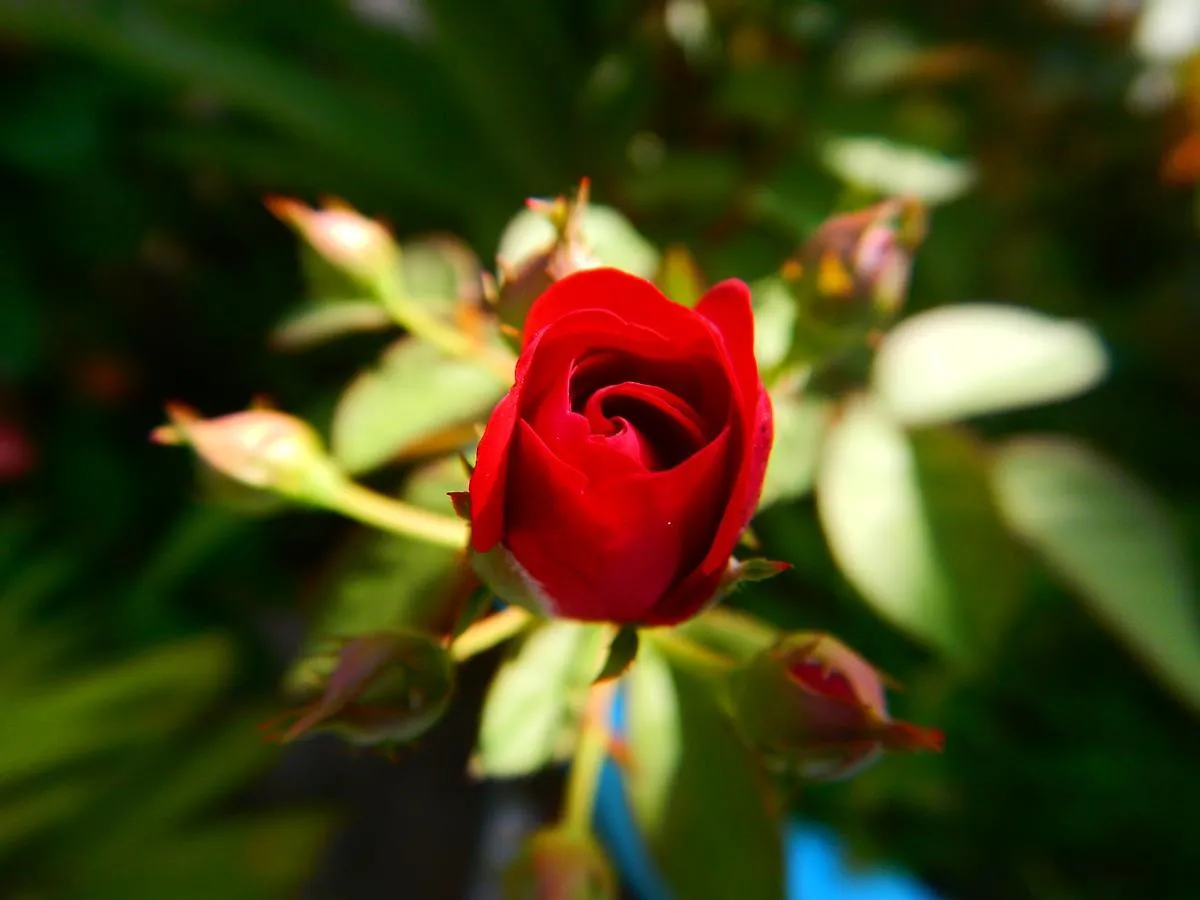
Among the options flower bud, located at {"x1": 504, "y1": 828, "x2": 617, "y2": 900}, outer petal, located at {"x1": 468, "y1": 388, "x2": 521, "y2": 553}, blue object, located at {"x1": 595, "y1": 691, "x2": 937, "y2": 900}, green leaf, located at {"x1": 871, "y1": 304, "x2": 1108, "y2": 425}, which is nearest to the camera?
outer petal, located at {"x1": 468, "y1": 388, "x2": 521, "y2": 553}

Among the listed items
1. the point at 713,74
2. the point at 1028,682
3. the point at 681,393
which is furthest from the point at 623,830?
the point at 713,74

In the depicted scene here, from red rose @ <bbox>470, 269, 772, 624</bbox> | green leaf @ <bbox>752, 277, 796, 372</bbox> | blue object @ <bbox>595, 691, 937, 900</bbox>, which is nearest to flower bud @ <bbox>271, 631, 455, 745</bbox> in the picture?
red rose @ <bbox>470, 269, 772, 624</bbox>

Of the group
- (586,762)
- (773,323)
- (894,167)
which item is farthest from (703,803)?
(894,167)

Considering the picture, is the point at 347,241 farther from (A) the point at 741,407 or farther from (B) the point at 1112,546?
(B) the point at 1112,546

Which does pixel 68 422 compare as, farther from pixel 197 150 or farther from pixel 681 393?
pixel 681 393

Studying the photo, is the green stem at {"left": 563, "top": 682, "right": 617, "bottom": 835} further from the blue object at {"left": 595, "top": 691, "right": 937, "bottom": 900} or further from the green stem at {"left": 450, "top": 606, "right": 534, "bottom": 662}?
the blue object at {"left": 595, "top": 691, "right": 937, "bottom": 900}

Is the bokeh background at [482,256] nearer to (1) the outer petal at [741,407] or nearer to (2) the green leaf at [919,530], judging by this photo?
(2) the green leaf at [919,530]
